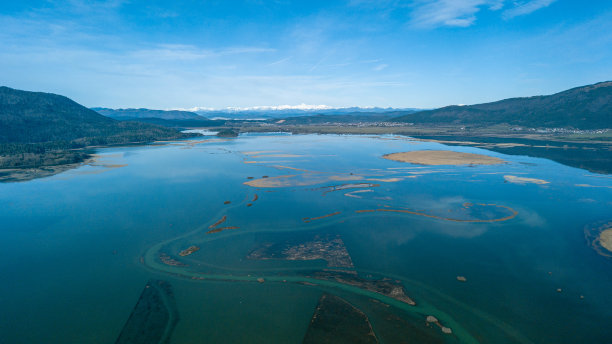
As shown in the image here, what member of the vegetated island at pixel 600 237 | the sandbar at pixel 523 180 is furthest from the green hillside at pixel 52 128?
the vegetated island at pixel 600 237

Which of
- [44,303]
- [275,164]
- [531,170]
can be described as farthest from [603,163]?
[44,303]

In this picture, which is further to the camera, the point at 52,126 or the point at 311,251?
the point at 52,126

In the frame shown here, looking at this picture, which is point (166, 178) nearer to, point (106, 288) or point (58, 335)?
point (106, 288)

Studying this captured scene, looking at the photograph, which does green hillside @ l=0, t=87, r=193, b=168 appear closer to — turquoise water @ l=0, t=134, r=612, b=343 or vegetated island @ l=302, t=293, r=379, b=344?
turquoise water @ l=0, t=134, r=612, b=343

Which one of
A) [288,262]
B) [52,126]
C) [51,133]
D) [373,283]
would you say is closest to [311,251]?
[288,262]

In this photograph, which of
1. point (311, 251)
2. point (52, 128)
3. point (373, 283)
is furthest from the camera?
point (52, 128)

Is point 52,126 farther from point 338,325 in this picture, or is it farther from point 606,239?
point 606,239
